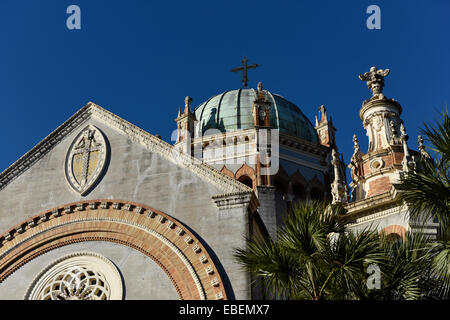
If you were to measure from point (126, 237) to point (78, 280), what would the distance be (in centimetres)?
203

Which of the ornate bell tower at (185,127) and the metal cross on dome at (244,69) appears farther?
the metal cross on dome at (244,69)

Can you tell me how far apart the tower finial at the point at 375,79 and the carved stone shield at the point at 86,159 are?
14.3 m

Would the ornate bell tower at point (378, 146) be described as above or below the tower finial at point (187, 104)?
below

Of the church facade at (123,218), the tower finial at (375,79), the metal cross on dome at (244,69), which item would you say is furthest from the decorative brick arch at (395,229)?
the metal cross on dome at (244,69)

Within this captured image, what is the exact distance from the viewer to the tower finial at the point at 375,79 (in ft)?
106

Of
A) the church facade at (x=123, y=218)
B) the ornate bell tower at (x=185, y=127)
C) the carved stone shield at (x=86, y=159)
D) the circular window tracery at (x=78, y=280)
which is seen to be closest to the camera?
the church facade at (x=123, y=218)

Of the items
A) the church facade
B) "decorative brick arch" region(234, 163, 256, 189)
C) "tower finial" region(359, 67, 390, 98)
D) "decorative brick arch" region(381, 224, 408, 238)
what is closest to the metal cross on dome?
"decorative brick arch" region(234, 163, 256, 189)

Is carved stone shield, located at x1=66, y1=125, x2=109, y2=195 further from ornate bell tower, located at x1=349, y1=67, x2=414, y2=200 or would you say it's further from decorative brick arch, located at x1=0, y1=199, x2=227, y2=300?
ornate bell tower, located at x1=349, y1=67, x2=414, y2=200

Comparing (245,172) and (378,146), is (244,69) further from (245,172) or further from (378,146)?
(378,146)

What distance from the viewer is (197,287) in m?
19.9

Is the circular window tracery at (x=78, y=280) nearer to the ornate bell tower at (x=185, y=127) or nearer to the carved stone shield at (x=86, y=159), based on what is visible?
the carved stone shield at (x=86, y=159)

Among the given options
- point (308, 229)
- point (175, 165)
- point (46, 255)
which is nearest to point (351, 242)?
point (308, 229)

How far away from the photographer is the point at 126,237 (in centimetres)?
2162

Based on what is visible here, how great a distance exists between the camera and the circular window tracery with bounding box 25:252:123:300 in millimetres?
21109
